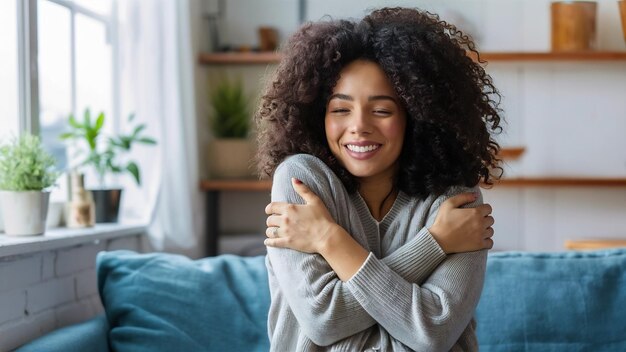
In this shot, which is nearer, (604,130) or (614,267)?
(614,267)

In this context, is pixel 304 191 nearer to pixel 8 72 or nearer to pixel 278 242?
pixel 278 242

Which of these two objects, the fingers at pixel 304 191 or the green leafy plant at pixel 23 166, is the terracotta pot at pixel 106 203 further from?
the fingers at pixel 304 191

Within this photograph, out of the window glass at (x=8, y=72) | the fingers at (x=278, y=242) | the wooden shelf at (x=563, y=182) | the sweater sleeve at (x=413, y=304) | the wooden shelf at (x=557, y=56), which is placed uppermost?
the wooden shelf at (x=557, y=56)

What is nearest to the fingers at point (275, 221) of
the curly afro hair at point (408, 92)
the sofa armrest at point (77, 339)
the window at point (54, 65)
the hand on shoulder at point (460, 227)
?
the curly afro hair at point (408, 92)

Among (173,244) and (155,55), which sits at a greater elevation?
(155,55)

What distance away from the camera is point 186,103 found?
400cm

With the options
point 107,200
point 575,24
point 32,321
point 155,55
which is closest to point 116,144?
point 107,200

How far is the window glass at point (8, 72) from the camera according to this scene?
2.70 meters

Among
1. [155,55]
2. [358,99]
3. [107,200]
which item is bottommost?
[107,200]

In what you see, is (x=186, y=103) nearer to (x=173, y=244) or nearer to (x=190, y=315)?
(x=173, y=244)

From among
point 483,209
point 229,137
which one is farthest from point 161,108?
point 483,209

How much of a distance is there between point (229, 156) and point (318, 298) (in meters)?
2.78

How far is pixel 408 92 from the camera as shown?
1.79m

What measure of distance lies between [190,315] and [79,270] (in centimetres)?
Result: 50
